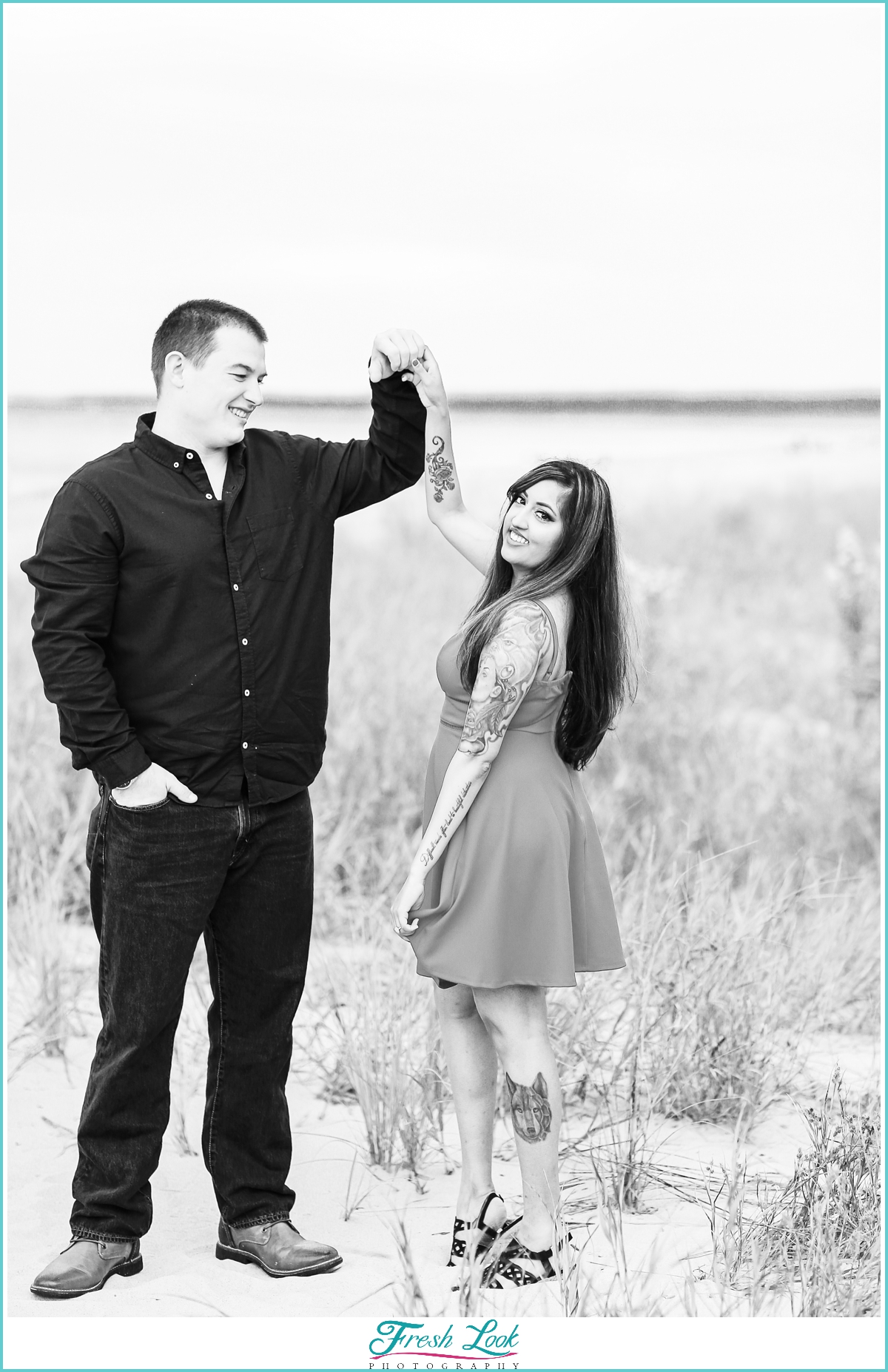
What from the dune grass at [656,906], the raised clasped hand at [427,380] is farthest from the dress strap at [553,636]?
the dune grass at [656,906]

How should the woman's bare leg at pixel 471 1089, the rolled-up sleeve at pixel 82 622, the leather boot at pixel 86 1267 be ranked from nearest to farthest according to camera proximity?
the rolled-up sleeve at pixel 82 622, the leather boot at pixel 86 1267, the woman's bare leg at pixel 471 1089

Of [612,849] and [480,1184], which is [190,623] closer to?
[480,1184]

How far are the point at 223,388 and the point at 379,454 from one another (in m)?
0.49

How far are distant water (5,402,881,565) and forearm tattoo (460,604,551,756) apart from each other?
8444 mm

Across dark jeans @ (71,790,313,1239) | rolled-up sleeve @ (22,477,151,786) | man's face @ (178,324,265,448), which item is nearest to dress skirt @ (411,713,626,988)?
dark jeans @ (71,790,313,1239)

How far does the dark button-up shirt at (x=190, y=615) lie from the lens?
122 inches

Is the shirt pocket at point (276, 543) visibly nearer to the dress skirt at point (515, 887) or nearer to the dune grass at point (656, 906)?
the dress skirt at point (515, 887)

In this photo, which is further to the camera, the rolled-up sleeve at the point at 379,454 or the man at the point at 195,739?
the rolled-up sleeve at the point at 379,454

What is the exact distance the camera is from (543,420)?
17547 mm

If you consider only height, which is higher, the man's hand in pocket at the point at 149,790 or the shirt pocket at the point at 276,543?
the shirt pocket at the point at 276,543

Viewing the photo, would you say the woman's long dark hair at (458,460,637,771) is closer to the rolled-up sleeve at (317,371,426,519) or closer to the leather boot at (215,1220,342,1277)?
the rolled-up sleeve at (317,371,426,519)

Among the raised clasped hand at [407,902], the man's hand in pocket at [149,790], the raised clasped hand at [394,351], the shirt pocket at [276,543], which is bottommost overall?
the raised clasped hand at [407,902]

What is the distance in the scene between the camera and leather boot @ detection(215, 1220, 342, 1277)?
3.35m

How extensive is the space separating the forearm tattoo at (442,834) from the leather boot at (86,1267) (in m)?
1.19
